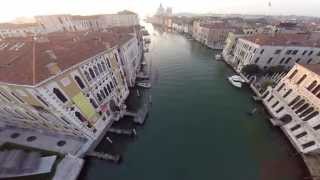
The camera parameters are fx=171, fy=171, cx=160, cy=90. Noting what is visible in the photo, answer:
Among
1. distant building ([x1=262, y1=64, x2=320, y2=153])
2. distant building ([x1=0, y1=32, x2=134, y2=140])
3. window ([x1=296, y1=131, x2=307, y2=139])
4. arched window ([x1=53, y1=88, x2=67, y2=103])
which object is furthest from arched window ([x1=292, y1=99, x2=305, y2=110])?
arched window ([x1=53, y1=88, x2=67, y2=103])

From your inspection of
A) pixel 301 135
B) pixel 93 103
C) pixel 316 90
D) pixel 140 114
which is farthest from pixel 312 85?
pixel 93 103

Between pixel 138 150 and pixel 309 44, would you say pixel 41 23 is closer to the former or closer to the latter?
pixel 138 150

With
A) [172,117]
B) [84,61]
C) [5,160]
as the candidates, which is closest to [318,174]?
[172,117]

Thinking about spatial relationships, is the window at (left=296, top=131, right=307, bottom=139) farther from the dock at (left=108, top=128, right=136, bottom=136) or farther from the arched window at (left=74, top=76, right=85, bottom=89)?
the arched window at (left=74, top=76, right=85, bottom=89)

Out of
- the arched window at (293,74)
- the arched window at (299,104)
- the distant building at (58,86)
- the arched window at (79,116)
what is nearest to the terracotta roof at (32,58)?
the distant building at (58,86)

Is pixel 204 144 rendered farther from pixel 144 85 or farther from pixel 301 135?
pixel 144 85

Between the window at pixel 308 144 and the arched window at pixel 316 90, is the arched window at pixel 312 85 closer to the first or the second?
the arched window at pixel 316 90
